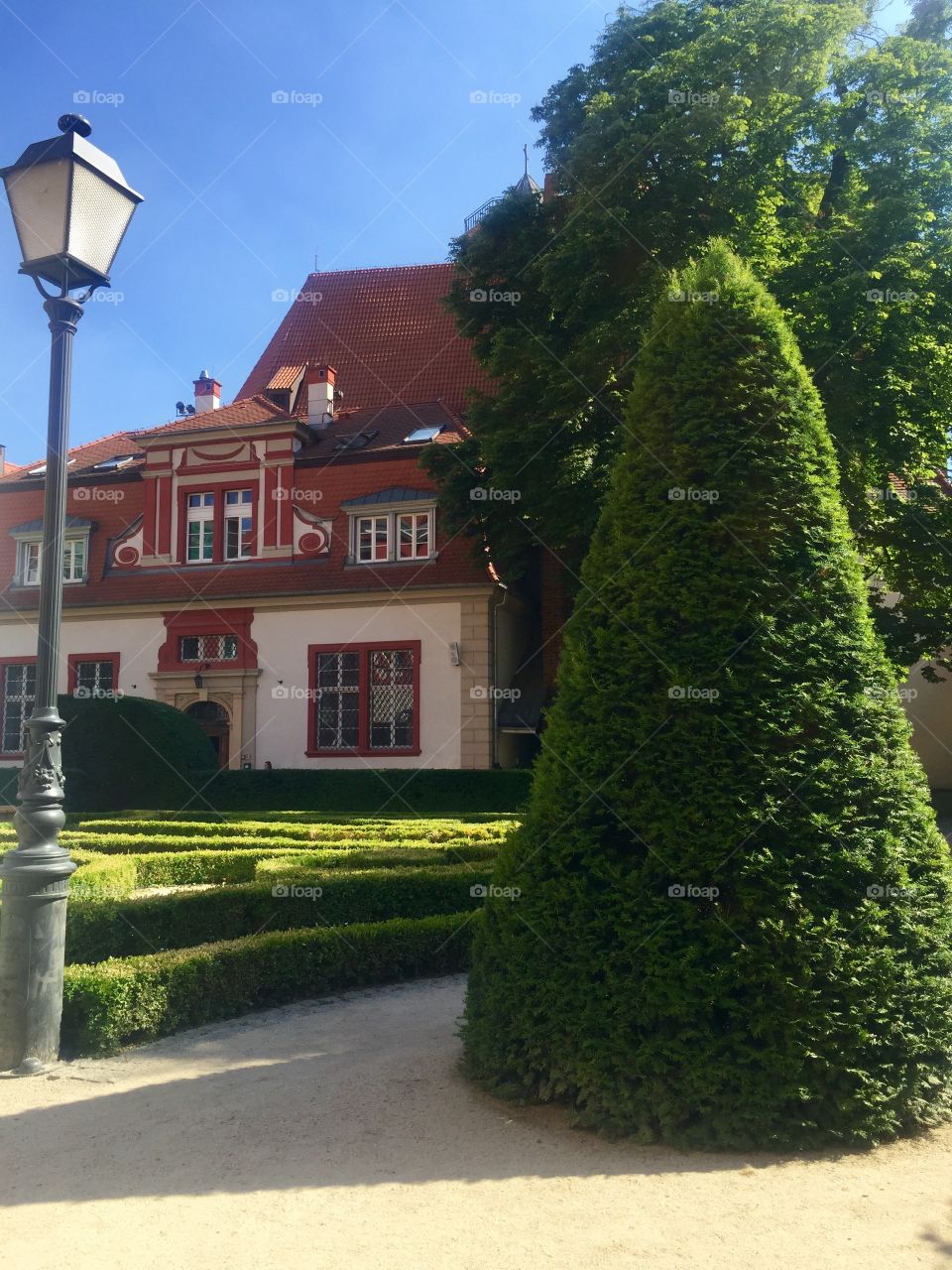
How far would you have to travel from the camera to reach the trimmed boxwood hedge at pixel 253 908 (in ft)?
26.4

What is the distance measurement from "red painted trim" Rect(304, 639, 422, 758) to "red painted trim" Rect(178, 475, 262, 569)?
11.9 feet

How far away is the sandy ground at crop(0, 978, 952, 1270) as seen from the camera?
3666 millimetres

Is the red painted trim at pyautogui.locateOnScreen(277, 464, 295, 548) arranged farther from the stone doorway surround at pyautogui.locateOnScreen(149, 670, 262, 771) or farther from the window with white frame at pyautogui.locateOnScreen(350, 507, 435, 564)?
the stone doorway surround at pyautogui.locateOnScreen(149, 670, 262, 771)

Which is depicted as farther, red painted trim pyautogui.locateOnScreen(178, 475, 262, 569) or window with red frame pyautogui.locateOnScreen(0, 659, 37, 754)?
window with red frame pyautogui.locateOnScreen(0, 659, 37, 754)

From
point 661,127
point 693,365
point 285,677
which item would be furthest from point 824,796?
point 285,677

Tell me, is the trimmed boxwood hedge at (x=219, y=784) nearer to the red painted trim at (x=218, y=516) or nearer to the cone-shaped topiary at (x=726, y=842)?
the red painted trim at (x=218, y=516)

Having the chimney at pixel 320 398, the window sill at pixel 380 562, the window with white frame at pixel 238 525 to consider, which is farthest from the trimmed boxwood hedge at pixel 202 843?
the chimney at pixel 320 398

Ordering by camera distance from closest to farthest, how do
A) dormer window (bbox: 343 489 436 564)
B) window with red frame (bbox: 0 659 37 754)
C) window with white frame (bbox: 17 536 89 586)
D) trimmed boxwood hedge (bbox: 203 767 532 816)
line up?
trimmed boxwood hedge (bbox: 203 767 532 816) → dormer window (bbox: 343 489 436 564) → window with red frame (bbox: 0 659 37 754) → window with white frame (bbox: 17 536 89 586)

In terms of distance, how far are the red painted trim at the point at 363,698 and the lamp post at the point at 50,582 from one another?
19452 millimetres

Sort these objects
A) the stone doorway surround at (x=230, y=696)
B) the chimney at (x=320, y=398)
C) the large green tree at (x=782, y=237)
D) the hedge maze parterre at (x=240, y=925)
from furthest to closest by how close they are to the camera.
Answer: the chimney at (x=320, y=398) < the stone doorway surround at (x=230, y=696) < the large green tree at (x=782, y=237) < the hedge maze parterre at (x=240, y=925)

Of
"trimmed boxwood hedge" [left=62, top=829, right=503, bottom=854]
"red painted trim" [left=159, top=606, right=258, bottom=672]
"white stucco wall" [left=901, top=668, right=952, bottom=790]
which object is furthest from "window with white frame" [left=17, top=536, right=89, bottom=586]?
"white stucco wall" [left=901, top=668, right=952, bottom=790]

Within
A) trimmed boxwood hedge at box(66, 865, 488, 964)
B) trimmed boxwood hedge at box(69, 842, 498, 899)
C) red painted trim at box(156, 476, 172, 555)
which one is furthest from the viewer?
red painted trim at box(156, 476, 172, 555)

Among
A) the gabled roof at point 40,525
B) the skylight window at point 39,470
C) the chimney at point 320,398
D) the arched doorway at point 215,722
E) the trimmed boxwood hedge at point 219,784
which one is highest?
the chimney at point 320,398

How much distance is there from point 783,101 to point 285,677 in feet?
55.5
